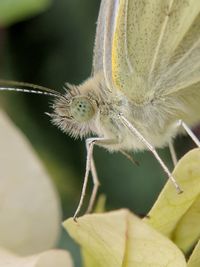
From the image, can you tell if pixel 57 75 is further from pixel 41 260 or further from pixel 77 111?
pixel 41 260

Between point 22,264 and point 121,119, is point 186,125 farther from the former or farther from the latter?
point 22,264

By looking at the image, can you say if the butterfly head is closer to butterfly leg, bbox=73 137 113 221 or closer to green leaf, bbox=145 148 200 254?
butterfly leg, bbox=73 137 113 221

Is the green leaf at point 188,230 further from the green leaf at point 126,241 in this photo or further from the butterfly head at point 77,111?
the butterfly head at point 77,111

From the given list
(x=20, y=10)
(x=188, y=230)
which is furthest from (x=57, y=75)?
(x=188, y=230)

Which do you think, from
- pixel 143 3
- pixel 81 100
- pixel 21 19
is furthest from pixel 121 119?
pixel 21 19

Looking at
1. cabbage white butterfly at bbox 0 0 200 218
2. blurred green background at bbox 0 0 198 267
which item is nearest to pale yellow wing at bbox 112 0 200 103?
cabbage white butterfly at bbox 0 0 200 218
